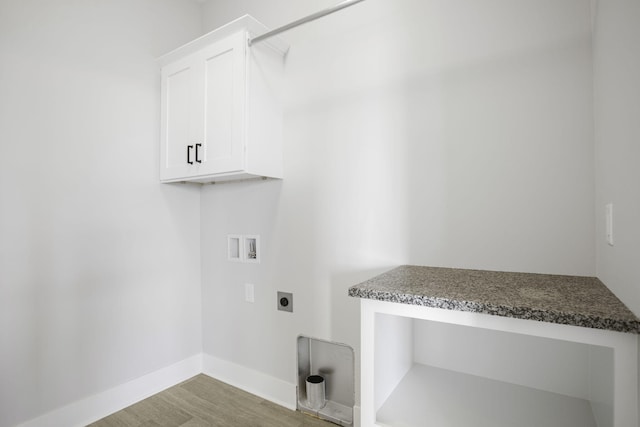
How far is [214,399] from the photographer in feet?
6.48

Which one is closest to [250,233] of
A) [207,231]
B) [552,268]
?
[207,231]

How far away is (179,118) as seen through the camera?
1.99 metres

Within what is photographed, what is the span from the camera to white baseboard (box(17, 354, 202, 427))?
1.66 metres

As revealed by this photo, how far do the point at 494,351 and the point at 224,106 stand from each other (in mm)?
1761

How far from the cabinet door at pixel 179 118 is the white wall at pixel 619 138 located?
1.79 m

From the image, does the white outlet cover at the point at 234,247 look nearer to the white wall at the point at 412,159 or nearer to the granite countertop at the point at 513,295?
the white wall at the point at 412,159

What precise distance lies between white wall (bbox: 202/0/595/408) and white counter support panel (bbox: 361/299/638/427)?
336 mm

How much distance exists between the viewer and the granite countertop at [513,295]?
764 mm

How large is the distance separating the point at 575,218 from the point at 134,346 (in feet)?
7.79

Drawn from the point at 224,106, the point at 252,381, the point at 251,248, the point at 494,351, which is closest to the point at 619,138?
the point at 494,351

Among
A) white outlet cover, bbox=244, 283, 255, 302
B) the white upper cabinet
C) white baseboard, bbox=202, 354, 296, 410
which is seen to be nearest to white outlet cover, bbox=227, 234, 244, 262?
white outlet cover, bbox=244, 283, 255, 302

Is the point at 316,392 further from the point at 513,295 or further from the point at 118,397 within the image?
the point at 513,295

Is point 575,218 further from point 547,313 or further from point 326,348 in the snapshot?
point 326,348

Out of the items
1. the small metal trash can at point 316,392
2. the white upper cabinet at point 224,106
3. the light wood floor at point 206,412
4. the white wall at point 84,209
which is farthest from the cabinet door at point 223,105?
the light wood floor at point 206,412
